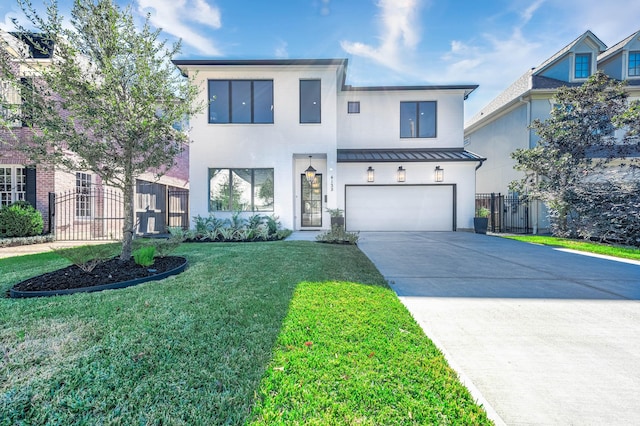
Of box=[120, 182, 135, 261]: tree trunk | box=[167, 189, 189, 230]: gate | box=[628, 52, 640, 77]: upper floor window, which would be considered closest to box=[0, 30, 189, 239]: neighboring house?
box=[167, 189, 189, 230]: gate

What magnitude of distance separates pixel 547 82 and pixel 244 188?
14.5m

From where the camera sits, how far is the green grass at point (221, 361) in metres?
1.58

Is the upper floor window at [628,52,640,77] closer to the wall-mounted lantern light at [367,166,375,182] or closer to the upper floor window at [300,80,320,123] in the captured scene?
the wall-mounted lantern light at [367,166,375,182]

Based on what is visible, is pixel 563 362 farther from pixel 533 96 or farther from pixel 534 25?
pixel 533 96

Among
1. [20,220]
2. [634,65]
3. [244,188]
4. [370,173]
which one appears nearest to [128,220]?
[244,188]

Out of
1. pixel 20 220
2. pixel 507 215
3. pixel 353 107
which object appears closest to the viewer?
pixel 20 220

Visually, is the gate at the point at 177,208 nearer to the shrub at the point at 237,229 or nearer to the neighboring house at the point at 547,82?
the shrub at the point at 237,229

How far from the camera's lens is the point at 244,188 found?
1112 centimetres

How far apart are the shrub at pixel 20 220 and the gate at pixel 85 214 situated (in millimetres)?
478

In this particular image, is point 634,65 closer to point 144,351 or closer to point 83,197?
point 144,351

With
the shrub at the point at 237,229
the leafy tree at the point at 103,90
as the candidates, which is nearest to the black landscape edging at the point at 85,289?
the leafy tree at the point at 103,90

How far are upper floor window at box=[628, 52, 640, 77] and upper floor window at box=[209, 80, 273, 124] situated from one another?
52.6 feet

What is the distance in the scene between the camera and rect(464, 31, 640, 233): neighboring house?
1279cm

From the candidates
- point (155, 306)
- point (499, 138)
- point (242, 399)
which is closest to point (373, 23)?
point (499, 138)
